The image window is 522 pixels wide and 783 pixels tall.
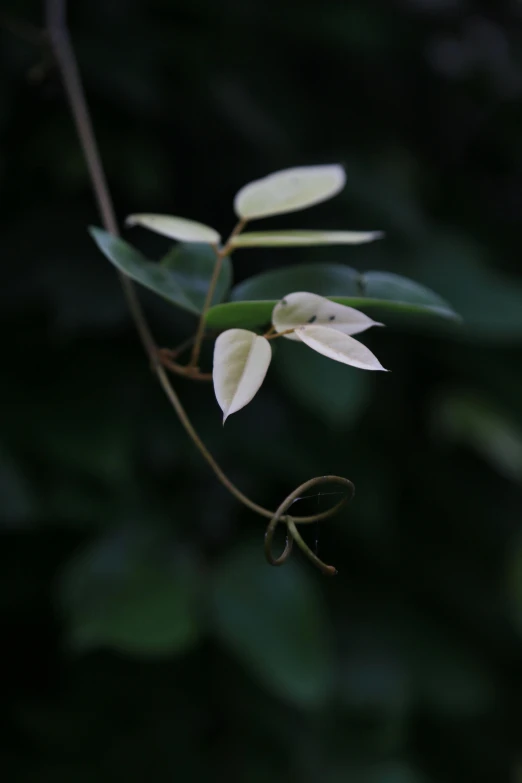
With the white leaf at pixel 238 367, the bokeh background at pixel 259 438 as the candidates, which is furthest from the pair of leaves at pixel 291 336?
the bokeh background at pixel 259 438

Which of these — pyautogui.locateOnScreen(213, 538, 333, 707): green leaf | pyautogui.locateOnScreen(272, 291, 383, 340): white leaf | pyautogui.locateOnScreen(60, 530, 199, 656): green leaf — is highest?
pyautogui.locateOnScreen(272, 291, 383, 340): white leaf

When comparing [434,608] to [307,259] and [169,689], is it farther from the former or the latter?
[307,259]

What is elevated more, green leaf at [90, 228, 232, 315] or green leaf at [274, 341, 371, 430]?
green leaf at [90, 228, 232, 315]

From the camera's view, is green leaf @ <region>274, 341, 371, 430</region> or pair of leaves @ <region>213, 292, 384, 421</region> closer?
pair of leaves @ <region>213, 292, 384, 421</region>

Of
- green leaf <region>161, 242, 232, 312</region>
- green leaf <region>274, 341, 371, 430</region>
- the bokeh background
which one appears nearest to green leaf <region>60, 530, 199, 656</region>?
the bokeh background

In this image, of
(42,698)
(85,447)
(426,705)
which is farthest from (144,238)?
(426,705)

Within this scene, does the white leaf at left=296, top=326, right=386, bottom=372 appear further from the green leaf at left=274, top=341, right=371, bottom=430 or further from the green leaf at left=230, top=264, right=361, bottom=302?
the green leaf at left=274, top=341, right=371, bottom=430
